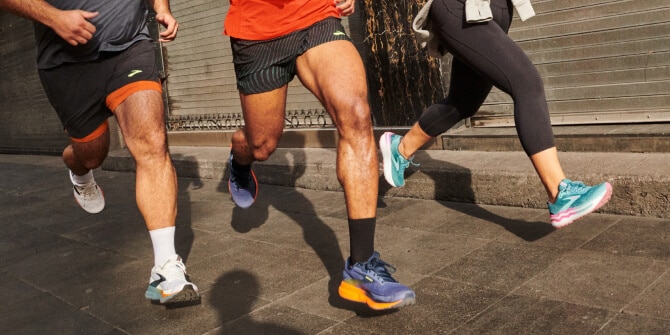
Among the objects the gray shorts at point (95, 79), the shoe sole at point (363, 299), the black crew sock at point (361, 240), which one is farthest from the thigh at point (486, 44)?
the gray shorts at point (95, 79)

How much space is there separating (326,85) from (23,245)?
10.4 feet

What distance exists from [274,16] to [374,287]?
4.71 ft

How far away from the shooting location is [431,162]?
541 centimetres

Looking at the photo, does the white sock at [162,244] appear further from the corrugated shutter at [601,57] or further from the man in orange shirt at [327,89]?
the corrugated shutter at [601,57]

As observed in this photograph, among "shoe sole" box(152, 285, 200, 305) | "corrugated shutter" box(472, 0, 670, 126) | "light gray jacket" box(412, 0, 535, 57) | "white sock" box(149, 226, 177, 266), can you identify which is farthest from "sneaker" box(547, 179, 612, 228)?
"corrugated shutter" box(472, 0, 670, 126)

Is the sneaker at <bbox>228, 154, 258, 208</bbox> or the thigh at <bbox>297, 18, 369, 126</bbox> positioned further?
the sneaker at <bbox>228, 154, 258, 208</bbox>

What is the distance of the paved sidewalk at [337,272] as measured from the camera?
2.78 meters

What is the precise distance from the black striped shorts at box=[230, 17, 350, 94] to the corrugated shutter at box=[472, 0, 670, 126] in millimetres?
3155

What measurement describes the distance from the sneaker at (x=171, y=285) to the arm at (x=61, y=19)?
1.20m

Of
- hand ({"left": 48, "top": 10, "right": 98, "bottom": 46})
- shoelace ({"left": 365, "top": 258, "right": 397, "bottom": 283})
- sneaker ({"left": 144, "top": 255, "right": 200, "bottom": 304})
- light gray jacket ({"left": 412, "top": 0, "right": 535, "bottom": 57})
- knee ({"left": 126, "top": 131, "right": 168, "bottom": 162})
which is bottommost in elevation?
sneaker ({"left": 144, "top": 255, "right": 200, "bottom": 304})

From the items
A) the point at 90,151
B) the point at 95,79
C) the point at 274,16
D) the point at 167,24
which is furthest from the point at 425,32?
the point at 90,151

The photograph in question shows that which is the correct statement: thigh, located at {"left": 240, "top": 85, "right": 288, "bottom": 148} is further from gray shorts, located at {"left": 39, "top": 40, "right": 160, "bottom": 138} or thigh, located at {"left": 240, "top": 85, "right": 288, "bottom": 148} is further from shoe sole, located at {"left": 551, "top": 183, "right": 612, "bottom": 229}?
shoe sole, located at {"left": 551, "top": 183, "right": 612, "bottom": 229}

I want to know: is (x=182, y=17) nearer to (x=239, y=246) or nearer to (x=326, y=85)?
(x=239, y=246)

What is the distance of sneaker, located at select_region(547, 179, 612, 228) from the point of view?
3271mm
